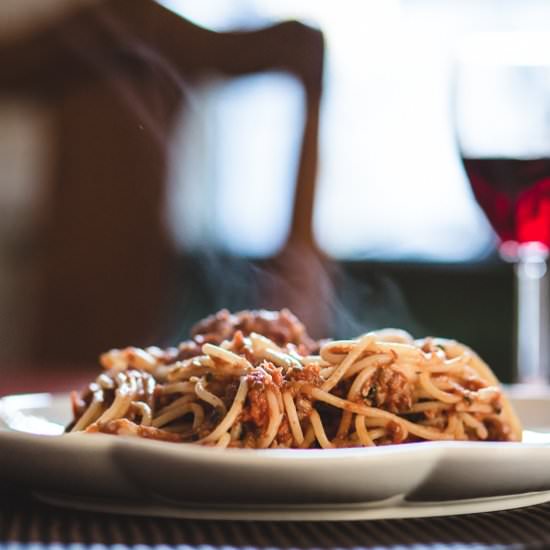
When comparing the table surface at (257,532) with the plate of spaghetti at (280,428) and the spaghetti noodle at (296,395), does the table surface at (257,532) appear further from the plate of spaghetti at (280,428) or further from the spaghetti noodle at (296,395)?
the spaghetti noodle at (296,395)

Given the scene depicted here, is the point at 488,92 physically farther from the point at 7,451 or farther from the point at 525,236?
the point at 7,451

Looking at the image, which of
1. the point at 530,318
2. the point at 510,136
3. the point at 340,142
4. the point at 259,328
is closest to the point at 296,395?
the point at 259,328

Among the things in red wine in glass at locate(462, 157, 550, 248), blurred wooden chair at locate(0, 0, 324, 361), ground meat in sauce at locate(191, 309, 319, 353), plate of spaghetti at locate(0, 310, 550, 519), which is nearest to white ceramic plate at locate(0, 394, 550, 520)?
plate of spaghetti at locate(0, 310, 550, 519)

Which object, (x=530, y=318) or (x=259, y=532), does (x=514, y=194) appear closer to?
(x=530, y=318)

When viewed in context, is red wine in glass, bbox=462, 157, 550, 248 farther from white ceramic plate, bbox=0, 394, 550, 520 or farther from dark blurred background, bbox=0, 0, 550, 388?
dark blurred background, bbox=0, 0, 550, 388

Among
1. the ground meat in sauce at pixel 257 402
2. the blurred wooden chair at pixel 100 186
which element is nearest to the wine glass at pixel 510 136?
the ground meat in sauce at pixel 257 402

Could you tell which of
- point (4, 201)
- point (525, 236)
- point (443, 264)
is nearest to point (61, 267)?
point (4, 201)
